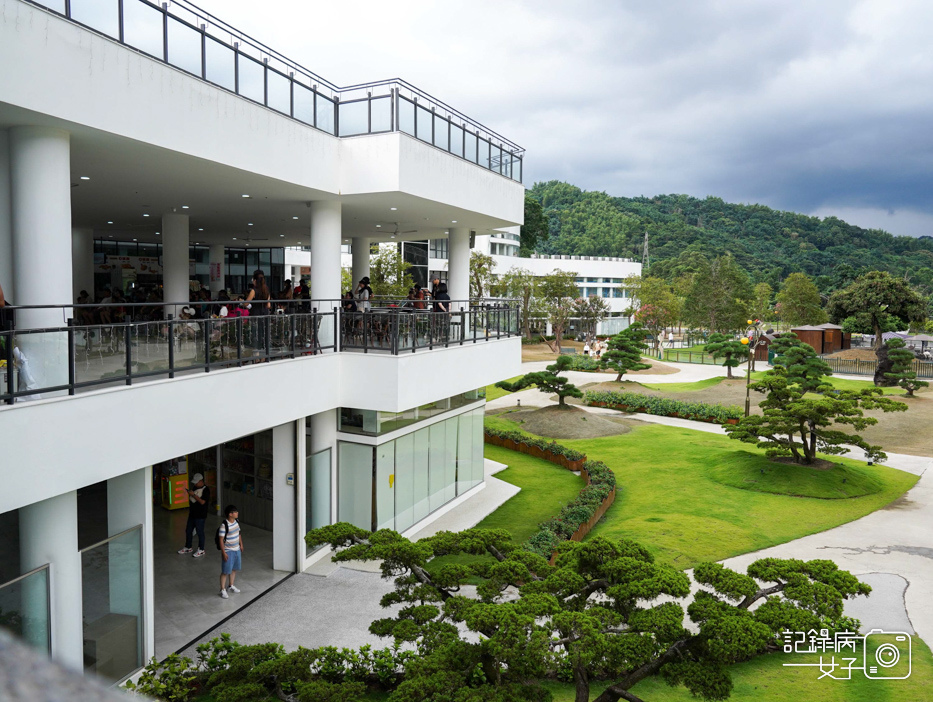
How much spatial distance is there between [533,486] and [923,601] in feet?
34.3

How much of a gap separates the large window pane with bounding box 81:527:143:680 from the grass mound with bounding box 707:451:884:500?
57.1ft

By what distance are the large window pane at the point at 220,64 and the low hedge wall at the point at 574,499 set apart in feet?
31.5

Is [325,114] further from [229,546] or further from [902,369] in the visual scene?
[902,369]

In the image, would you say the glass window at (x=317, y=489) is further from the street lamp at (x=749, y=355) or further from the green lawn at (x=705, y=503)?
the street lamp at (x=749, y=355)

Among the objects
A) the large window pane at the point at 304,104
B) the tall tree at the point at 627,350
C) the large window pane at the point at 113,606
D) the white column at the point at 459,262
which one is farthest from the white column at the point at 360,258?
the tall tree at the point at 627,350

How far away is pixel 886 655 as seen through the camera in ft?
37.2

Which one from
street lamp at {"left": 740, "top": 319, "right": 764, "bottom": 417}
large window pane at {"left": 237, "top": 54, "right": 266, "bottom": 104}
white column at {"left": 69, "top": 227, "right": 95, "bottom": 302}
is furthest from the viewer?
street lamp at {"left": 740, "top": 319, "right": 764, "bottom": 417}

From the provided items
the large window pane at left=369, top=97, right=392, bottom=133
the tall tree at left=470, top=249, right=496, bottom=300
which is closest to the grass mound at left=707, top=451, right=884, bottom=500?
the large window pane at left=369, top=97, right=392, bottom=133

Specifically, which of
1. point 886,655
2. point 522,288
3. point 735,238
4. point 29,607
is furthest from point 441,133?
point 735,238

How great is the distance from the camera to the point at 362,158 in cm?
1472

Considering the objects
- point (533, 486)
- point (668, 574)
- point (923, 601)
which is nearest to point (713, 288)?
point (533, 486)

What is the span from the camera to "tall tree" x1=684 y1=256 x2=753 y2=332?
66125mm

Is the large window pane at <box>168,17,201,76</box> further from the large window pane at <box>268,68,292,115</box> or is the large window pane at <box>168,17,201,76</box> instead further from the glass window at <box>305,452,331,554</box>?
the glass window at <box>305,452,331,554</box>

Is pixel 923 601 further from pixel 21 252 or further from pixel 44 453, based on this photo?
pixel 21 252
